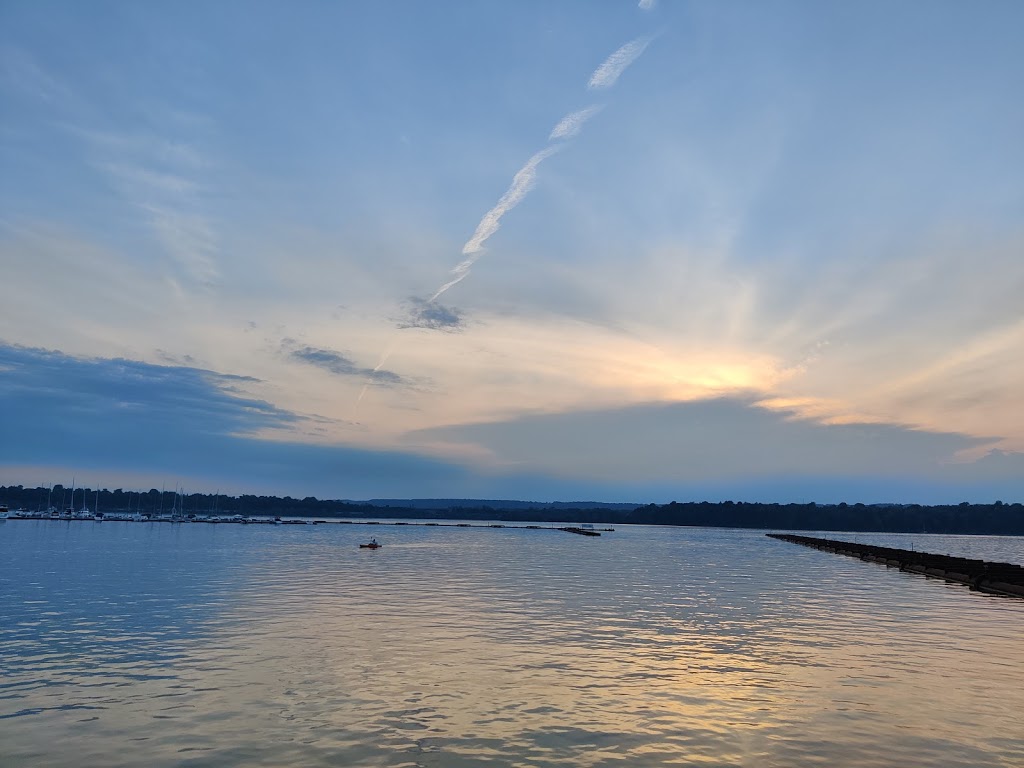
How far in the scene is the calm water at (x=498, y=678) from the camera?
19891 millimetres

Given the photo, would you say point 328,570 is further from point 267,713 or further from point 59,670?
point 267,713

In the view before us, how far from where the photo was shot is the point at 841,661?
3272 centimetres

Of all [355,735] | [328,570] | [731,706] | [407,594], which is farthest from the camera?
[328,570]

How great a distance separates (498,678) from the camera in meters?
28.0

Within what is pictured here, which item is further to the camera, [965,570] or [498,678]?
[965,570]

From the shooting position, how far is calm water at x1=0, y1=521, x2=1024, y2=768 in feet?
65.3

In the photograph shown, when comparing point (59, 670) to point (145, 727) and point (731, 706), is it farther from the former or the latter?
point (731, 706)

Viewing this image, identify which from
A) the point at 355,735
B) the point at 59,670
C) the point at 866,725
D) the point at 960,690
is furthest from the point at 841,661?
the point at 59,670

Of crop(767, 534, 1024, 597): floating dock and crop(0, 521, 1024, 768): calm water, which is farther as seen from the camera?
crop(767, 534, 1024, 597): floating dock

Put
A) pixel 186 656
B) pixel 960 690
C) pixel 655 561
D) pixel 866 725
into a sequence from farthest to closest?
pixel 655 561, pixel 186 656, pixel 960 690, pixel 866 725

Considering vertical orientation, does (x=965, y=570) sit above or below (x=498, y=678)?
below

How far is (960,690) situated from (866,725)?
25.1 feet

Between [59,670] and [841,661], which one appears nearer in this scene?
[59,670]

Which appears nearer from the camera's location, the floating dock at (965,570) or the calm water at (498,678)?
the calm water at (498,678)
